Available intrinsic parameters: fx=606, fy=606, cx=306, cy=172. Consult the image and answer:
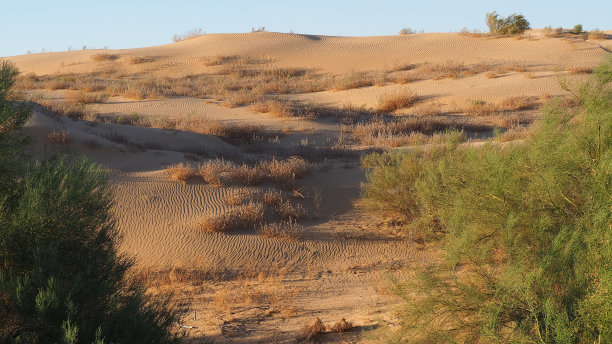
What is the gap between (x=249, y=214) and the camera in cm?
1154

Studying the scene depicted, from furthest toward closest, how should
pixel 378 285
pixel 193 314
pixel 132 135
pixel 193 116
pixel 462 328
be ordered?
pixel 193 116 < pixel 132 135 < pixel 378 285 < pixel 193 314 < pixel 462 328

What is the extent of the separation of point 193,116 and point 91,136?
25.8 ft

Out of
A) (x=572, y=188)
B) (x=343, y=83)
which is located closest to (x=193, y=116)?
(x=343, y=83)

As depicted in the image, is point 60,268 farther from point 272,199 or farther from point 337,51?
point 337,51

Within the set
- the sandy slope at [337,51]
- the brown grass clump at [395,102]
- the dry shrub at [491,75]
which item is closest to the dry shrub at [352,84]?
the brown grass clump at [395,102]

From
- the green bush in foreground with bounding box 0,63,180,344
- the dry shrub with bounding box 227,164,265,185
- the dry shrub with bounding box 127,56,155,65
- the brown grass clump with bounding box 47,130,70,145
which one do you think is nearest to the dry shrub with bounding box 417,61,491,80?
the dry shrub with bounding box 227,164,265,185

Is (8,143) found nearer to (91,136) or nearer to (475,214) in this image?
(475,214)

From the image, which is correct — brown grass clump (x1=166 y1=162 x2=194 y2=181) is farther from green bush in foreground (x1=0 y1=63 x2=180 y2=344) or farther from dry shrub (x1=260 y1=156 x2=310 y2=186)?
green bush in foreground (x1=0 y1=63 x2=180 y2=344)

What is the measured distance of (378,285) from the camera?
9016 mm

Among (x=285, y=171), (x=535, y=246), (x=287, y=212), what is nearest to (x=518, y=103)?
(x=285, y=171)

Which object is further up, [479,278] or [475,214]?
[475,214]

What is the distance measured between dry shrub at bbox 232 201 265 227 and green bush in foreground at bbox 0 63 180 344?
19.0 feet

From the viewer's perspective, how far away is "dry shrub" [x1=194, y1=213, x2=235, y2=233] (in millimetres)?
11023

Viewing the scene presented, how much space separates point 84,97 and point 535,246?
79.7ft
